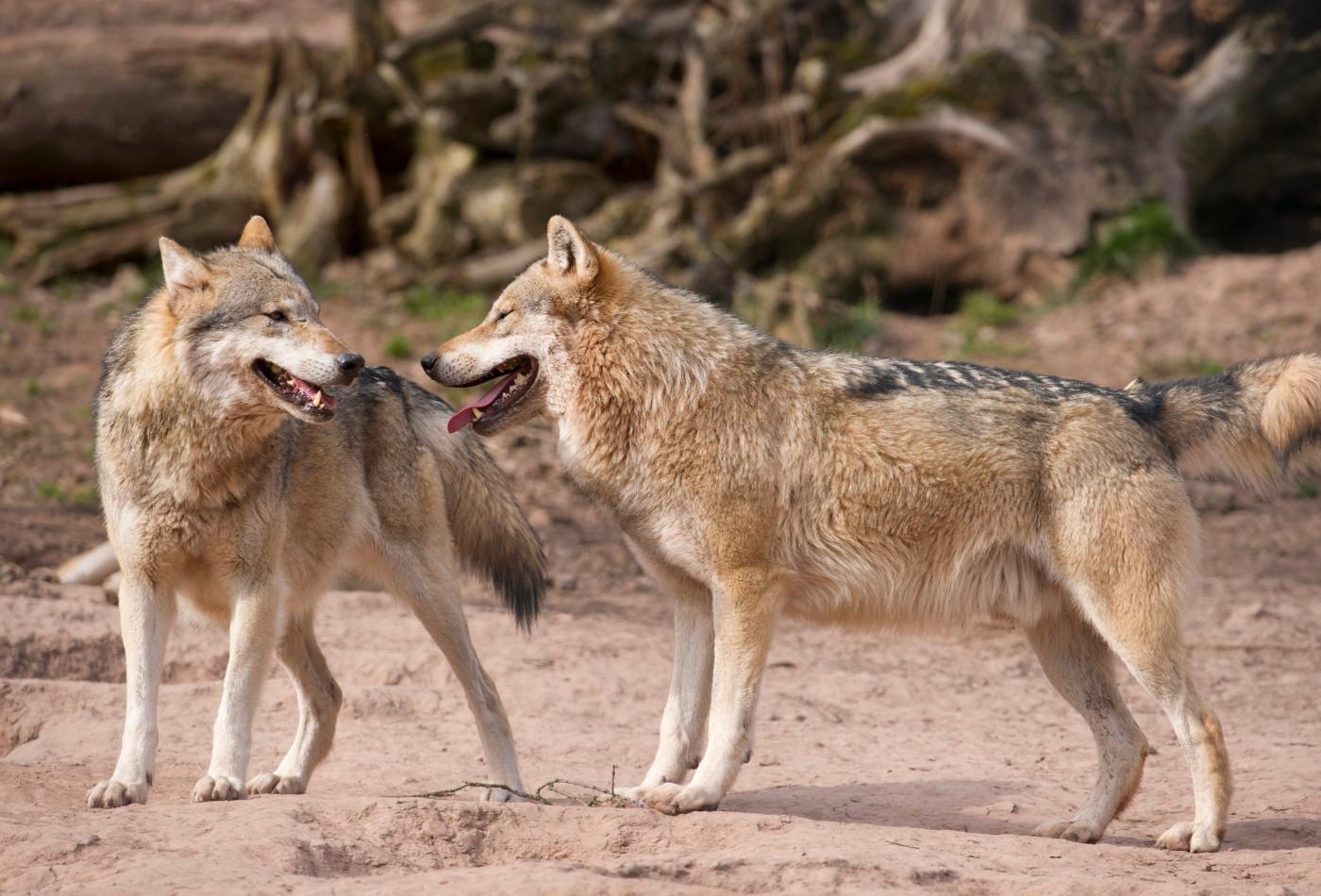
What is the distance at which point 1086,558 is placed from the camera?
512 centimetres

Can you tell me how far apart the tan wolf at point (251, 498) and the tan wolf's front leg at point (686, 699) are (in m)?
0.80

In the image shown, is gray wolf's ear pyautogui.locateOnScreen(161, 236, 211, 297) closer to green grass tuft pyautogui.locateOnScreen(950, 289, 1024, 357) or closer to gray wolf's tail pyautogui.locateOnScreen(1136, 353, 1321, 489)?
gray wolf's tail pyautogui.locateOnScreen(1136, 353, 1321, 489)

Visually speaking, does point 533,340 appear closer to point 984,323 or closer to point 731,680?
point 731,680

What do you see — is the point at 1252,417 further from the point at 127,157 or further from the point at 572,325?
the point at 127,157

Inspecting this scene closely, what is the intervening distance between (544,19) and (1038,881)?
13.7m

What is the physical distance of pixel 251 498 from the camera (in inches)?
206

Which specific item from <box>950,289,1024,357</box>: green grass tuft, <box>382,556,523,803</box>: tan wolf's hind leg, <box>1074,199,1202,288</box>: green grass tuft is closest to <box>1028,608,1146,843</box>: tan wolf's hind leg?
<box>382,556,523,803</box>: tan wolf's hind leg

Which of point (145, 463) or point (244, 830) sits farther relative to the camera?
point (145, 463)

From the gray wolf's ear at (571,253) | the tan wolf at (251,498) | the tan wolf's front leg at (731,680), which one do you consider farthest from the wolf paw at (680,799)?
the gray wolf's ear at (571,253)

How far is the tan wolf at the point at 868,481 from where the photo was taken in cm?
512

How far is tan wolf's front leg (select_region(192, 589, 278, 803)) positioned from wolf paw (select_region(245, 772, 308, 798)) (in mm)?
597

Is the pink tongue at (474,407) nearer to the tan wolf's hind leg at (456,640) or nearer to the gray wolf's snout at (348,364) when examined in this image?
the gray wolf's snout at (348,364)

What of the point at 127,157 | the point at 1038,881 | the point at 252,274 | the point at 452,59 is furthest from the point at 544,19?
the point at 1038,881

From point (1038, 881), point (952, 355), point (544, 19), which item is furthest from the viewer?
point (544, 19)
